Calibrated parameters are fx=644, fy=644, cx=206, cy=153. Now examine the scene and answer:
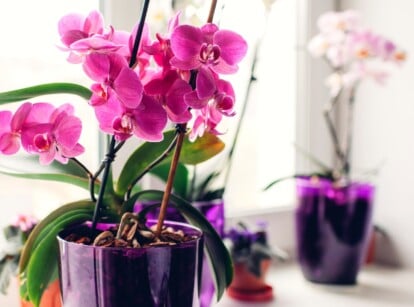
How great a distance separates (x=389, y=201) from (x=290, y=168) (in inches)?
8.6

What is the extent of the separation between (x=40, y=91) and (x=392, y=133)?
87 cm

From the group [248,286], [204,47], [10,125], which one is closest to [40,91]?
[10,125]

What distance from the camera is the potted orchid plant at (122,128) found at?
0.59 metres

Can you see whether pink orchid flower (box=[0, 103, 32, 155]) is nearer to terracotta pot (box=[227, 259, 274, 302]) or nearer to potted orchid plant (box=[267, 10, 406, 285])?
terracotta pot (box=[227, 259, 274, 302])

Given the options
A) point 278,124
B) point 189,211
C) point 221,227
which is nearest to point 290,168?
point 278,124

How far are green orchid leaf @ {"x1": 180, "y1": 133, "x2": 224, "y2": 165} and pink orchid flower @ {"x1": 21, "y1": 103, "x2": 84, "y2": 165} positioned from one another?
18 centimetres

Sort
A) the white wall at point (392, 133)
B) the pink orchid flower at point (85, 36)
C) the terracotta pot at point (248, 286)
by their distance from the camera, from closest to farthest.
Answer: the pink orchid flower at point (85, 36) → the terracotta pot at point (248, 286) → the white wall at point (392, 133)

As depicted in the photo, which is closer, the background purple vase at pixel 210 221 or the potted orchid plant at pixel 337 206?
the background purple vase at pixel 210 221

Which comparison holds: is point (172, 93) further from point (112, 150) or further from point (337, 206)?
Result: point (337, 206)

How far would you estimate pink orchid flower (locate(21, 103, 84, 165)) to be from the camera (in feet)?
1.96

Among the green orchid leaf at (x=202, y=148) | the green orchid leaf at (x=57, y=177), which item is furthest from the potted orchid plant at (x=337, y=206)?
the green orchid leaf at (x=57, y=177)

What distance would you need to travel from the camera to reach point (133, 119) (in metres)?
0.59

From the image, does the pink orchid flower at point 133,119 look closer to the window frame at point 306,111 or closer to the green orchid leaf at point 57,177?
the green orchid leaf at point 57,177

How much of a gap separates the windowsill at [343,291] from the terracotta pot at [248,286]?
11 millimetres
